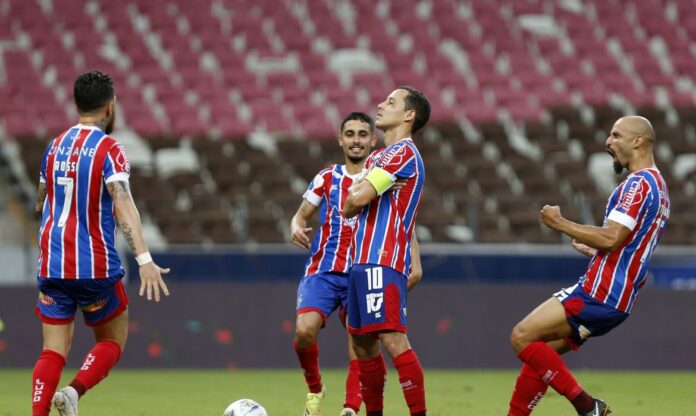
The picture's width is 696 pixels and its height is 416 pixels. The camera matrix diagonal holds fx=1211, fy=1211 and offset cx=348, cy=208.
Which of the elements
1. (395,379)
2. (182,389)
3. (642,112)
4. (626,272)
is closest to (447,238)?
(395,379)

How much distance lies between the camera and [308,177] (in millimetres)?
17828

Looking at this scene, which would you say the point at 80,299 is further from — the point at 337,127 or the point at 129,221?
the point at 337,127

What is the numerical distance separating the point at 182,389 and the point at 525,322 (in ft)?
15.9

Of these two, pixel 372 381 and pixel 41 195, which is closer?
pixel 41 195

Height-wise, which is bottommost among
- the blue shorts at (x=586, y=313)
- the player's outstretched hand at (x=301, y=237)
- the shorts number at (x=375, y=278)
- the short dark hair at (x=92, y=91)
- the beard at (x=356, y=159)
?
the blue shorts at (x=586, y=313)

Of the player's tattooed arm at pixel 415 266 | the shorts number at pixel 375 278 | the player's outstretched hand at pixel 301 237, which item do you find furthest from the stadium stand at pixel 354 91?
the shorts number at pixel 375 278

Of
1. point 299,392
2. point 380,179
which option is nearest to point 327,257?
point 380,179

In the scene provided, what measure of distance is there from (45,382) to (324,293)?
7.63 ft

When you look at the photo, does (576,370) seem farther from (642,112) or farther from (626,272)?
(642,112)

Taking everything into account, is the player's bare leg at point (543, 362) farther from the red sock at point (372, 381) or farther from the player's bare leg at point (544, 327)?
the red sock at point (372, 381)

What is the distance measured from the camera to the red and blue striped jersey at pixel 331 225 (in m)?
8.59

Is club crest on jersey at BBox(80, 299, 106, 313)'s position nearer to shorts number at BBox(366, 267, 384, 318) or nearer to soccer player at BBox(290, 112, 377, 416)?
shorts number at BBox(366, 267, 384, 318)

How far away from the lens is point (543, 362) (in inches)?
282

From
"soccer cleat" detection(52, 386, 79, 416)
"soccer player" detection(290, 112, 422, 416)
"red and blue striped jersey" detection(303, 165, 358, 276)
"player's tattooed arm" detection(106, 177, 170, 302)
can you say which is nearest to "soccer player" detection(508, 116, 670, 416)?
"soccer player" detection(290, 112, 422, 416)
